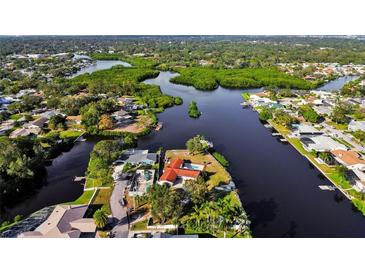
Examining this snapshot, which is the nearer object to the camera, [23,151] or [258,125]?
[23,151]

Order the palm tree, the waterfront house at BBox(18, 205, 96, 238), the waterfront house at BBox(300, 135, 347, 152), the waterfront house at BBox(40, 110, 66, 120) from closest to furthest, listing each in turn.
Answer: the waterfront house at BBox(18, 205, 96, 238)
the palm tree
the waterfront house at BBox(300, 135, 347, 152)
the waterfront house at BBox(40, 110, 66, 120)

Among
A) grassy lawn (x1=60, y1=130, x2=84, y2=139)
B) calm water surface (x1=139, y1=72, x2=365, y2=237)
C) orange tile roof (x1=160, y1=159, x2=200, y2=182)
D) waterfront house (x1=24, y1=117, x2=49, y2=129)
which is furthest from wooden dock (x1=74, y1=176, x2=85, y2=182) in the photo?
waterfront house (x1=24, y1=117, x2=49, y2=129)

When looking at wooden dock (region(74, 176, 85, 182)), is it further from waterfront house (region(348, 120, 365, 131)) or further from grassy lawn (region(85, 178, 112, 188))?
waterfront house (region(348, 120, 365, 131))

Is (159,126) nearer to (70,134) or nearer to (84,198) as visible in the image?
(70,134)

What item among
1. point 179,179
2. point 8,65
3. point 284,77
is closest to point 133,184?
point 179,179

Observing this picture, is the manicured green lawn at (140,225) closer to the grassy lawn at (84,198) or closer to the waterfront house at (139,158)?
the grassy lawn at (84,198)

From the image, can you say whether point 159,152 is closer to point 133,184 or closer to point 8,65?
point 133,184
